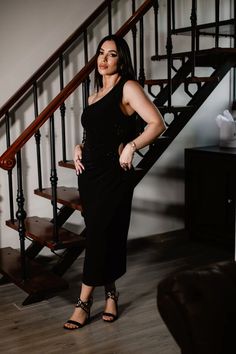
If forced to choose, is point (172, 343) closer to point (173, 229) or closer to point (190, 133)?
point (173, 229)

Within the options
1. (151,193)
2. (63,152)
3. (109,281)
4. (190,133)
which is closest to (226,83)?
(190,133)

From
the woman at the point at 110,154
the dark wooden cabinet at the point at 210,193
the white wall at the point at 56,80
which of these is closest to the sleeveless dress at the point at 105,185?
the woman at the point at 110,154

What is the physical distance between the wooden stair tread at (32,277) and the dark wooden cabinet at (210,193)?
1.61 metres

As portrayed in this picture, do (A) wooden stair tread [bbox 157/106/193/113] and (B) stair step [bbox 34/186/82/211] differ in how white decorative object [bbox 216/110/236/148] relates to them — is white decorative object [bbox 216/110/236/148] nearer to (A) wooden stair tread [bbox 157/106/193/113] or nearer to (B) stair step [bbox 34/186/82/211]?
(A) wooden stair tread [bbox 157/106/193/113]

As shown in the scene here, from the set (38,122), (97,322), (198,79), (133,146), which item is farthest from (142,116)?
(97,322)

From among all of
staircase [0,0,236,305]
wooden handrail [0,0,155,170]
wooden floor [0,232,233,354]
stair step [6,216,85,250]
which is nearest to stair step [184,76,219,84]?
staircase [0,0,236,305]

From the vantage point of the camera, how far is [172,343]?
2699mm

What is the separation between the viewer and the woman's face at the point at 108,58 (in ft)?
8.89

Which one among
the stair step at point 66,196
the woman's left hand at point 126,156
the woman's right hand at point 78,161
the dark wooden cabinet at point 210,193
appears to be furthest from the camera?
the dark wooden cabinet at point 210,193

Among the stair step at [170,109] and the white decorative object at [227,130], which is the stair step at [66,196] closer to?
the stair step at [170,109]

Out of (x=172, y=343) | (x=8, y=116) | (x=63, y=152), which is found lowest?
(x=172, y=343)

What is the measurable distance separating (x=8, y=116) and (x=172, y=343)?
1985 millimetres

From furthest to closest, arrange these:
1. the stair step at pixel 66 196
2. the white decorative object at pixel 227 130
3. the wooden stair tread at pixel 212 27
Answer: the white decorative object at pixel 227 130
the wooden stair tread at pixel 212 27
the stair step at pixel 66 196

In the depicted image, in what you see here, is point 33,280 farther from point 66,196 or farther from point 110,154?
point 110,154
